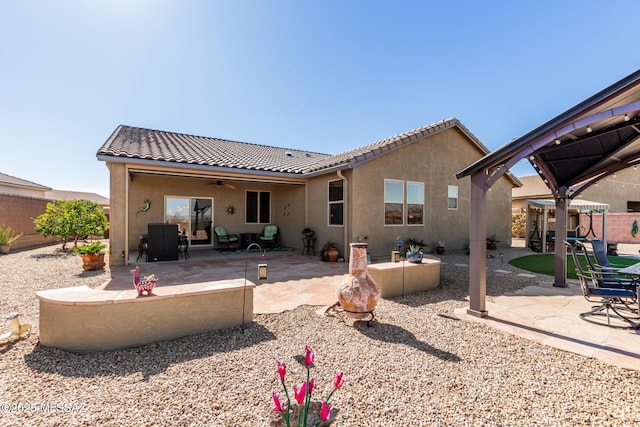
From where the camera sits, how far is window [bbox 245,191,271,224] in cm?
1268

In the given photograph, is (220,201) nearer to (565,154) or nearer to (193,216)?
(193,216)

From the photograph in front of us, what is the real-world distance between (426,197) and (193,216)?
30.5ft

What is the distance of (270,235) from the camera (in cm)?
1210

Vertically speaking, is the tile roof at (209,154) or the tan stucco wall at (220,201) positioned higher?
the tile roof at (209,154)

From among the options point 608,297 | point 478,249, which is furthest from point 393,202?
point 608,297

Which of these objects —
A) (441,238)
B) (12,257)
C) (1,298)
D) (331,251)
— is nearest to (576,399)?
(331,251)

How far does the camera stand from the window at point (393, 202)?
986cm

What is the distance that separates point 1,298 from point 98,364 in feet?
13.1

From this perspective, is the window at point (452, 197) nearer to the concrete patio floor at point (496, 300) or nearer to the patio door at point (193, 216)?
the concrete patio floor at point (496, 300)

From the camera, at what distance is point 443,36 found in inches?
351

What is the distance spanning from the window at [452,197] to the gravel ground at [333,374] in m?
8.40

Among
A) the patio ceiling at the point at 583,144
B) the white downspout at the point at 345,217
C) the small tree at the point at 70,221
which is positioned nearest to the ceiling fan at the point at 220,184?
the small tree at the point at 70,221

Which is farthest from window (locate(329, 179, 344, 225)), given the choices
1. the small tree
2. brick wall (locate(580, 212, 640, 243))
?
brick wall (locate(580, 212, 640, 243))

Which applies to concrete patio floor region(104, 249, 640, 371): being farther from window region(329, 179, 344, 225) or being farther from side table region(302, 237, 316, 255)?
window region(329, 179, 344, 225)
